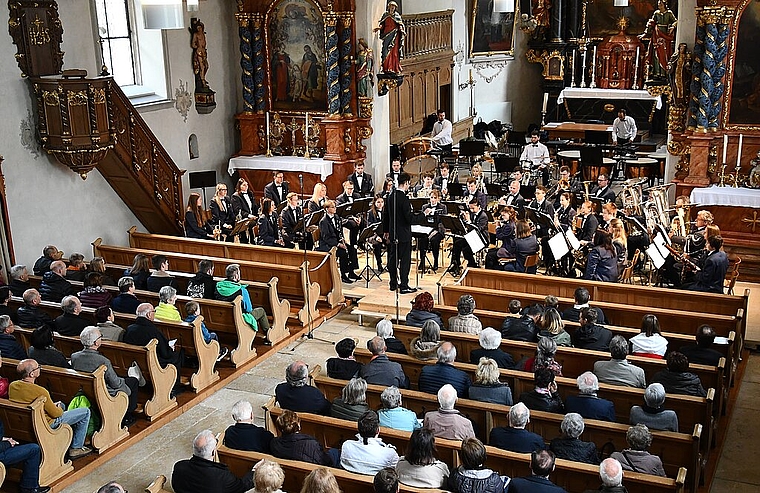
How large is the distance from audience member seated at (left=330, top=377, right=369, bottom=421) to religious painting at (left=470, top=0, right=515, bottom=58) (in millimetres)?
18122

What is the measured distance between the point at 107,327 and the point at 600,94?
17.3m

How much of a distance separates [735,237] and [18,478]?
1125 centimetres

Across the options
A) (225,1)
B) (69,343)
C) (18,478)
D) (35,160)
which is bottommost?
(18,478)

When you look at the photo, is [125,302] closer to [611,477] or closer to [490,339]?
[490,339]

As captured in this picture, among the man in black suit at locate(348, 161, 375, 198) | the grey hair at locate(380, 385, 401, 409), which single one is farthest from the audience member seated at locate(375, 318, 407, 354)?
the man in black suit at locate(348, 161, 375, 198)

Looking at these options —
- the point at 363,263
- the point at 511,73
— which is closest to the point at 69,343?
the point at 363,263

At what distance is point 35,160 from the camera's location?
12.5 metres

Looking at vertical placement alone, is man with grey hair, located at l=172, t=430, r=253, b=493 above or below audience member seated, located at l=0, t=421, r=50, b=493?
above

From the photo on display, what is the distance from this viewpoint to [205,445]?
606cm

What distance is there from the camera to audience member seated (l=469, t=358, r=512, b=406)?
7.32m

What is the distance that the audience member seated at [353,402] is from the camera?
7.09 metres

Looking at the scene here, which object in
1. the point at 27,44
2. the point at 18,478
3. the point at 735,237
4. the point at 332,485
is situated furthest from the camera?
the point at 735,237

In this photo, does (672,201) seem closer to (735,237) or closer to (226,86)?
(735,237)

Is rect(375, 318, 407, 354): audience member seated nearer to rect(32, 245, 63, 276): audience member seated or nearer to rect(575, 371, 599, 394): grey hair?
rect(575, 371, 599, 394): grey hair
